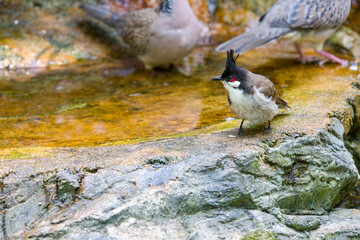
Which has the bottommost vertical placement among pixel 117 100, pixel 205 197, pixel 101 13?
pixel 117 100

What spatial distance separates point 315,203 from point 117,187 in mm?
1801

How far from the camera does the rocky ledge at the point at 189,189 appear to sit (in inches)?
120

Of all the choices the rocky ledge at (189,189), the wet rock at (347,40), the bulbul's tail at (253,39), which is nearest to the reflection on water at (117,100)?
the bulbul's tail at (253,39)

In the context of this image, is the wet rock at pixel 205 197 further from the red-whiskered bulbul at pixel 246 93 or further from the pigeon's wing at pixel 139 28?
the pigeon's wing at pixel 139 28

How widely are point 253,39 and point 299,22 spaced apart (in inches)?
28.1

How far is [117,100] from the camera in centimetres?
527

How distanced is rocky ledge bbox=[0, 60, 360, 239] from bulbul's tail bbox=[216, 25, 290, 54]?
2.20 meters

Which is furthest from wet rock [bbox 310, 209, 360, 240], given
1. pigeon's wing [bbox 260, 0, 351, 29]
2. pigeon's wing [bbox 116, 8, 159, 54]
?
pigeon's wing [bbox 116, 8, 159, 54]

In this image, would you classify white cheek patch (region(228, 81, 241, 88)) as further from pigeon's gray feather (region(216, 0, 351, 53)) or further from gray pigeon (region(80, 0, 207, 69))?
gray pigeon (region(80, 0, 207, 69))

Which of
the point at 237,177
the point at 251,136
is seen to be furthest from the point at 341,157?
the point at 237,177

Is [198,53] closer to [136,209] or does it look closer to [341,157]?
[341,157]

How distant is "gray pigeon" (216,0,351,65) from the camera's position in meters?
6.16

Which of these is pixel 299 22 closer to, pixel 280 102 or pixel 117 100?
pixel 280 102

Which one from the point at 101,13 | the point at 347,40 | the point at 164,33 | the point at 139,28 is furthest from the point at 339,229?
the point at 101,13
